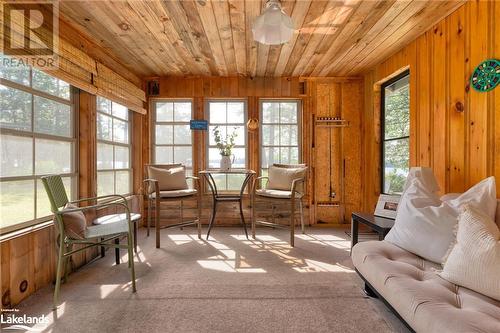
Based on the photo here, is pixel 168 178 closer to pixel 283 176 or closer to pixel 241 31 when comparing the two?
pixel 283 176

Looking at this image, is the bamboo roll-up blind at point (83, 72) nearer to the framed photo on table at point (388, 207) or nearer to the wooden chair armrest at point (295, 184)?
the wooden chair armrest at point (295, 184)

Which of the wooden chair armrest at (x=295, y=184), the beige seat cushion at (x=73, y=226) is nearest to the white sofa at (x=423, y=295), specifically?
the wooden chair armrest at (x=295, y=184)

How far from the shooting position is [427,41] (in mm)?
2396

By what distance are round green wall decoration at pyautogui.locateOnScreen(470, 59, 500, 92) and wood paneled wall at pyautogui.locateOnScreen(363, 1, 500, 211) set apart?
4 cm

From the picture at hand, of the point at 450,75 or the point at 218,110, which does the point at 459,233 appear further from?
the point at 218,110

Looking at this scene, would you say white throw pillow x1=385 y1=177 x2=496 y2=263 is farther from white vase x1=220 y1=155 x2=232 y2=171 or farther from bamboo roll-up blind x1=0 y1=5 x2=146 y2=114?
bamboo roll-up blind x1=0 y1=5 x2=146 y2=114

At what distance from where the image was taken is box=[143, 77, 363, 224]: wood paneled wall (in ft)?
12.3

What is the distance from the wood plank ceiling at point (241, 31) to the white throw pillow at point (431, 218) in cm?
156

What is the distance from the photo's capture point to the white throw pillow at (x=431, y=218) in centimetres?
142

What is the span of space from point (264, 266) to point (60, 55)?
2582 mm

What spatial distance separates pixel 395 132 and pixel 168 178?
9.87 feet

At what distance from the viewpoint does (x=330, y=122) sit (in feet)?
12.3

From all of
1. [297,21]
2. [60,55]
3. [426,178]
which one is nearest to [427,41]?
[297,21]

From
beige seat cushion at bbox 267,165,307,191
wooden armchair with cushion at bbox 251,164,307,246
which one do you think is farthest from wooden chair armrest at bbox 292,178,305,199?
beige seat cushion at bbox 267,165,307,191
